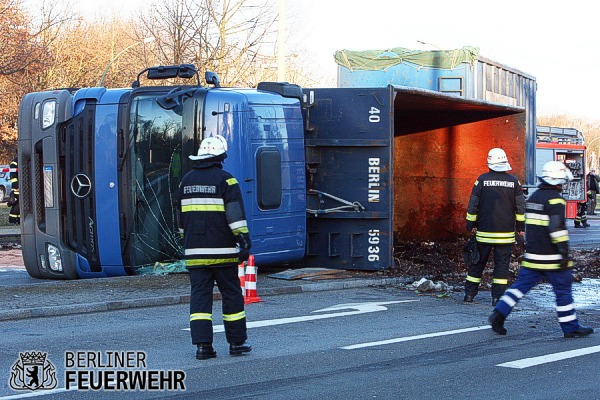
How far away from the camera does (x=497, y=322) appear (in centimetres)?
919

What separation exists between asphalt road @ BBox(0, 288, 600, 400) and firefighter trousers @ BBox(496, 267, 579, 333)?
0.66ft

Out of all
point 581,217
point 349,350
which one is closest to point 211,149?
point 349,350

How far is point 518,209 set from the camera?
11289mm

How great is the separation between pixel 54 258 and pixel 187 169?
7.60ft

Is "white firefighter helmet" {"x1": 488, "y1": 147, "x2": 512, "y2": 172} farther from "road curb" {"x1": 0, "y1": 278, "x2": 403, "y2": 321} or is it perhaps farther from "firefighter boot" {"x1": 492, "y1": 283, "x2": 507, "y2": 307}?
"road curb" {"x1": 0, "y1": 278, "x2": 403, "y2": 321}

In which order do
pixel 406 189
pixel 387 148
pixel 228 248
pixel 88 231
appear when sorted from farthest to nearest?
pixel 406 189 < pixel 387 148 < pixel 88 231 < pixel 228 248

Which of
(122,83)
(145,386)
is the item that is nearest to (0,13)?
(122,83)

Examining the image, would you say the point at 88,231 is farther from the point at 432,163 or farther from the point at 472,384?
the point at 432,163

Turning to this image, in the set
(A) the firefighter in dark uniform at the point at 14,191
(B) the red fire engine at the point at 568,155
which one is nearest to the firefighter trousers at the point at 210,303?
(A) the firefighter in dark uniform at the point at 14,191

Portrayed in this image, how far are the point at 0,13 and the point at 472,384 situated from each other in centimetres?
2788

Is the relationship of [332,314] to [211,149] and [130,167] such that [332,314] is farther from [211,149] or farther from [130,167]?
[130,167]

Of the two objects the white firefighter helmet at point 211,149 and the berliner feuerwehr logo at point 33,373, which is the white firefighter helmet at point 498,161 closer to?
the white firefighter helmet at point 211,149

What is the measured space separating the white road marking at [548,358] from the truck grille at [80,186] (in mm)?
6864

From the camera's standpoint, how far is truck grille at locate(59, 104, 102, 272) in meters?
12.9
